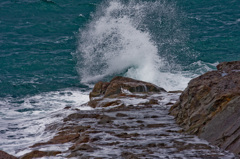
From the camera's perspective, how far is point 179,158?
Answer: 5.11m

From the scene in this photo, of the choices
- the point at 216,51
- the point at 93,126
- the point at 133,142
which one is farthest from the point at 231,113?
the point at 216,51

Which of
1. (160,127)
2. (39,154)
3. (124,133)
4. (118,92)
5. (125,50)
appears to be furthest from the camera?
(125,50)

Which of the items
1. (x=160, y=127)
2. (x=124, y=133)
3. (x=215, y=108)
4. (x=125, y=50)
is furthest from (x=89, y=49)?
(x=215, y=108)

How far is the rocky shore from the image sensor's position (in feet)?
18.0

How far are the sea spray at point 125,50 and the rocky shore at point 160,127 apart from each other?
19.5ft

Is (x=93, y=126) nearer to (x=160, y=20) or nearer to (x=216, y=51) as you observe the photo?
(x=216, y=51)

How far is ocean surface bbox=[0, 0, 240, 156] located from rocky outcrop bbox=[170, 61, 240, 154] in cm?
305

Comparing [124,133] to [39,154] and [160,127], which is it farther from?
[39,154]

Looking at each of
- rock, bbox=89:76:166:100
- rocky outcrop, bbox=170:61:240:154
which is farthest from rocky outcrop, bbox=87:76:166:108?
rocky outcrop, bbox=170:61:240:154

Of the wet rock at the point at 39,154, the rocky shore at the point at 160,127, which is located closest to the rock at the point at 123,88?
the rocky shore at the point at 160,127

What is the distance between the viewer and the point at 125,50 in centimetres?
1730

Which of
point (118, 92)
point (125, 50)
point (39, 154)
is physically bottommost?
point (39, 154)

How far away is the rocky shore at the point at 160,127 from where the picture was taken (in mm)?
5477

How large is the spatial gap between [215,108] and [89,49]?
41.5ft
